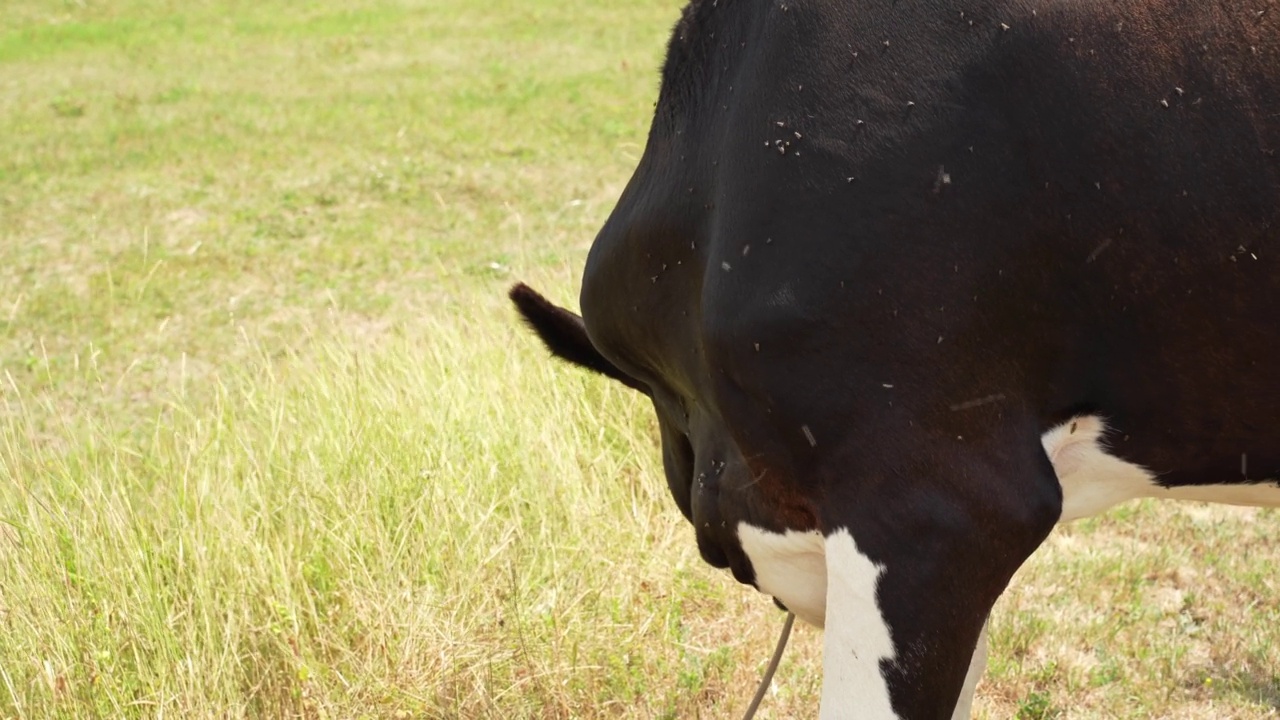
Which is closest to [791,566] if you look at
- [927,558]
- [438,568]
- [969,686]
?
[927,558]

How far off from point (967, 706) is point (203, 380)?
5.16m

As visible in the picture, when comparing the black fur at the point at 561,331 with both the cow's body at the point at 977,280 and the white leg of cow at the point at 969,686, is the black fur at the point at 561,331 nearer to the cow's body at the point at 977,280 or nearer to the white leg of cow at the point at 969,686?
the cow's body at the point at 977,280

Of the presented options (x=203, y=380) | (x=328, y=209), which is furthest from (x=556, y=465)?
(x=328, y=209)

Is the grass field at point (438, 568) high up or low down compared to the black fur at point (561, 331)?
down

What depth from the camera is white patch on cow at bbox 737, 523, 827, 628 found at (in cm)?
216

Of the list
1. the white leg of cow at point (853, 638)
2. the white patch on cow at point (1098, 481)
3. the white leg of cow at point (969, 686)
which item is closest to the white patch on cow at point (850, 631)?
the white leg of cow at point (853, 638)

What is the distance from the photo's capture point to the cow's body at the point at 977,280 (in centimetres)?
178

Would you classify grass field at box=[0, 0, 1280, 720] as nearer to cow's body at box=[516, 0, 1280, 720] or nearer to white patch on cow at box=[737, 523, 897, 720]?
white patch on cow at box=[737, 523, 897, 720]

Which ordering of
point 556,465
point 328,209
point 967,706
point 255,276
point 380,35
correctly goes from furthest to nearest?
point 380,35, point 328,209, point 255,276, point 556,465, point 967,706

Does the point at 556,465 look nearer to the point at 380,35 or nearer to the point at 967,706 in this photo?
the point at 967,706

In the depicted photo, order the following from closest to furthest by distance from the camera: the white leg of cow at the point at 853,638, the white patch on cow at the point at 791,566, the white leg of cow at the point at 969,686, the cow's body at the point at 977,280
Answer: the cow's body at the point at 977,280 → the white leg of cow at the point at 853,638 → the white patch on cow at the point at 791,566 → the white leg of cow at the point at 969,686

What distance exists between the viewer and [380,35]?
59.8ft

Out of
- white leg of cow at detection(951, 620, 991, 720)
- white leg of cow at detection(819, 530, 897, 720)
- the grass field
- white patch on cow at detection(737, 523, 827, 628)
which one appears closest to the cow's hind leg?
white leg of cow at detection(819, 530, 897, 720)

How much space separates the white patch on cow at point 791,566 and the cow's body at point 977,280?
0.61 feet
